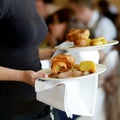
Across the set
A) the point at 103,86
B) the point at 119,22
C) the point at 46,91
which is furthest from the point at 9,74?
the point at 119,22

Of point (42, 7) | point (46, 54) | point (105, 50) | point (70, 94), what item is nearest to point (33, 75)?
point (70, 94)

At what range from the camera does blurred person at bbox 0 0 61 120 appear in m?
1.13

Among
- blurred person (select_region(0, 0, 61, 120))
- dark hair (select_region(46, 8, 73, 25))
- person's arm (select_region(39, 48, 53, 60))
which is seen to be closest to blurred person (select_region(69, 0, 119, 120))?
dark hair (select_region(46, 8, 73, 25))

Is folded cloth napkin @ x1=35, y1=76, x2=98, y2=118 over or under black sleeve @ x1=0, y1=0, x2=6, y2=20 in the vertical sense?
under

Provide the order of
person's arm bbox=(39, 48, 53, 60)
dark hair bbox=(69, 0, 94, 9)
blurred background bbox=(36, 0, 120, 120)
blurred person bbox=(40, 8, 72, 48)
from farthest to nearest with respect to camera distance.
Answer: dark hair bbox=(69, 0, 94, 9)
blurred person bbox=(40, 8, 72, 48)
blurred background bbox=(36, 0, 120, 120)
person's arm bbox=(39, 48, 53, 60)

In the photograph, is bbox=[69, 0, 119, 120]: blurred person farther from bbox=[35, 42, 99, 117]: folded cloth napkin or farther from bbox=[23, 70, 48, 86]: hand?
bbox=[23, 70, 48, 86]: hand

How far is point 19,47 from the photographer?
3.83 ft

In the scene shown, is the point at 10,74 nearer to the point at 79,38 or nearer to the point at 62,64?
the point at 62,64

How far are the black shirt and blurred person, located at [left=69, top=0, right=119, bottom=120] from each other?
0.57m

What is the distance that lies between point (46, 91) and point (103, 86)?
1.11m

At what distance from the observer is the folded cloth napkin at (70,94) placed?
0.99 m

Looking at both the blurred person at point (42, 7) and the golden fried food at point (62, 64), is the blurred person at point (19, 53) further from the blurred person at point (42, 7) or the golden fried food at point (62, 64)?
the blurred person at point (42, 7)

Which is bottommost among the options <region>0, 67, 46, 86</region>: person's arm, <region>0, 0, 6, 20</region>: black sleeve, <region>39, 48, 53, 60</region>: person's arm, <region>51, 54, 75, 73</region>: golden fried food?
<region>39, 48, 53, 60</region>: person's arm

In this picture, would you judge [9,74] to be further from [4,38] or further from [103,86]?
[103,86]
